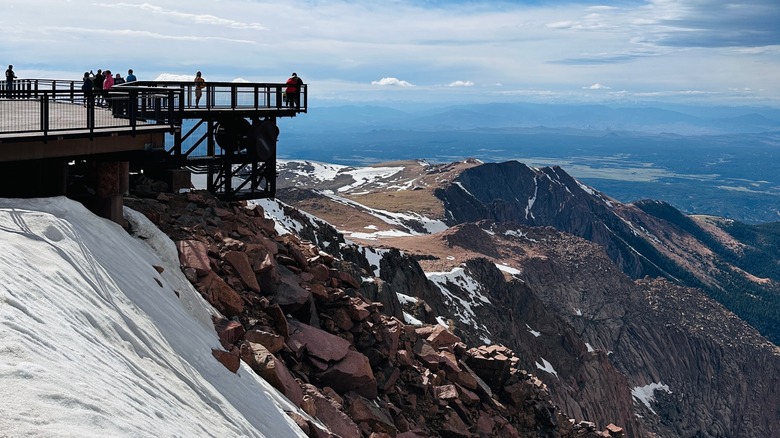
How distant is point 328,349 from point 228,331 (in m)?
3.40

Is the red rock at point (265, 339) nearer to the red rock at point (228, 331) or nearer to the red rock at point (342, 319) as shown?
the red rock at point (228, 331)

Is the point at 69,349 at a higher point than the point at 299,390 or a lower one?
higher

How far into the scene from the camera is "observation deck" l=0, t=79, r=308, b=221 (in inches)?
765

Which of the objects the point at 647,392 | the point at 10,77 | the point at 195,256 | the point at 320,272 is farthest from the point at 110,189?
the point at 647,392

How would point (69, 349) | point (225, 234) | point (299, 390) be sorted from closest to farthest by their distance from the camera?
point (69, 349) → point (299, 390) → point (225, 234)

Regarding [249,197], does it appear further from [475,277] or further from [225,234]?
[475,277]

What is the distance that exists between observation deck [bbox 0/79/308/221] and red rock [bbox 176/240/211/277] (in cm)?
223

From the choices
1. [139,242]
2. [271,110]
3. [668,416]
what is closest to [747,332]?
[668,416]

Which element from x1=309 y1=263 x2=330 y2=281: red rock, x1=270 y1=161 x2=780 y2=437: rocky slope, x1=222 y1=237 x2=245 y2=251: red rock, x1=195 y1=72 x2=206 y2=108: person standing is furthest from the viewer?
x1=270 y1=161 x2=780 y2=437: rocky slope

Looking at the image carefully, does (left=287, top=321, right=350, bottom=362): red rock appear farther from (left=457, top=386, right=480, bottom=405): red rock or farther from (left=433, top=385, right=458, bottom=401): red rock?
(left=457, top=386, right=480, bottom=405): red rock

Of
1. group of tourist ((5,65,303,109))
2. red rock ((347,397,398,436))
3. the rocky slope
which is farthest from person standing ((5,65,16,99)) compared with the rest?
the rocky slope

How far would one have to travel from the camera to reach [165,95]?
82.5 feet

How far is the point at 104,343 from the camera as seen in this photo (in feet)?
41.7

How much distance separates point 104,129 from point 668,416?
373ft
